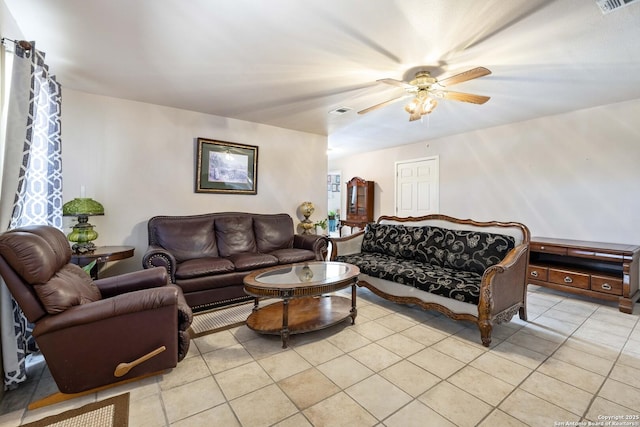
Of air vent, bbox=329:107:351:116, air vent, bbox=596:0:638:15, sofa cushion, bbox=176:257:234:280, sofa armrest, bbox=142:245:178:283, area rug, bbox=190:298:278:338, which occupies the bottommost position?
area rug, bbox=190:298:278:338

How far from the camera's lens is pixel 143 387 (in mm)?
1822

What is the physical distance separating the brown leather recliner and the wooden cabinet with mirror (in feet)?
17.5

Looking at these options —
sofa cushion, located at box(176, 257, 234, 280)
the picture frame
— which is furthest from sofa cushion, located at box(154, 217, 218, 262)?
the picture frame

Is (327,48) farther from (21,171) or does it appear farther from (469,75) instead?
(21,171)

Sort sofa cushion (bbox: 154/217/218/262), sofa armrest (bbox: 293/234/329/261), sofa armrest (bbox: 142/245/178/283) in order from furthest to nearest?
sofa armrest (bbox: 293/234/329/261)
sofa cushion (bbox: 154/217/218/262)
sofa armrest (bbox: 142/245/178/283)

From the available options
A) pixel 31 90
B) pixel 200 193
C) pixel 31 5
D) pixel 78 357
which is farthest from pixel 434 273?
pixel 31 5

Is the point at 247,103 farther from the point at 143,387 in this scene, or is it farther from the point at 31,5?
the point at 143,387

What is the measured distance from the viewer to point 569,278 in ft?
11.5

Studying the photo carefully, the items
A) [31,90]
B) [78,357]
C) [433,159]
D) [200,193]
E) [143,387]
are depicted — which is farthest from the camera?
[433,159]

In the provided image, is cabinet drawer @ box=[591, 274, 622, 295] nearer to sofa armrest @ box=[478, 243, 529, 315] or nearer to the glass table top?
sofa armrest @ box=[478, 243, 529, 315]

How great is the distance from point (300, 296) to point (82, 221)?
245 centimetres

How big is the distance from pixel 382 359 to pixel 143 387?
165cm

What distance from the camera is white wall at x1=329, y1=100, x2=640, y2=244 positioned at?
140 inches

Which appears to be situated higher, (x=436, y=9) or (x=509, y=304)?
(x=436, y=9)
